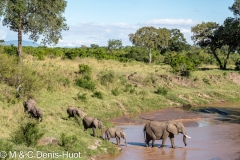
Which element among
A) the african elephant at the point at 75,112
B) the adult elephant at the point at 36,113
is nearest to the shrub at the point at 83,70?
the african elephant at the point at 75,112

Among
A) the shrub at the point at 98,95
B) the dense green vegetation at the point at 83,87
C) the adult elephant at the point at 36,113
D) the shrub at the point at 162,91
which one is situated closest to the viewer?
the dense green vegetation at the point at 83,87

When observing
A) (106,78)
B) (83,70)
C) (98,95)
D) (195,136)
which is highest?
(83,70)

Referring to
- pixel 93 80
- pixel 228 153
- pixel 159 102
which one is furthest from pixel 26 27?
pixel 228 153

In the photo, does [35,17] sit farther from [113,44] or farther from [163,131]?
[113,44]

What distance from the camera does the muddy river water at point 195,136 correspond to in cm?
1650

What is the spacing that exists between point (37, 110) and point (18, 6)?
8.21 metres

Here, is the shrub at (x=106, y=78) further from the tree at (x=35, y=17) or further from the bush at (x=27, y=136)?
the bush at (x=27, y=136)

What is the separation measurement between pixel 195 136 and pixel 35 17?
1225cm

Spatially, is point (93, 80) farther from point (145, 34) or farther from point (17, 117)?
point (145, 34)

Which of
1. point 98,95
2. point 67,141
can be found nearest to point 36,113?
point 67,141

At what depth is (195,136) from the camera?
69.4 ft

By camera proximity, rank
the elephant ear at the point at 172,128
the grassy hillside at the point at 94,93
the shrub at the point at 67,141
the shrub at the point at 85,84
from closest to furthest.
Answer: the shrub at the point at 67,141 → the grassy hillside at the point at 94,93 → the elephant ear at the point at 172,128 → the shrub at the point at 85,84

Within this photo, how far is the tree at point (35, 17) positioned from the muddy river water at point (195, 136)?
23.8 ft

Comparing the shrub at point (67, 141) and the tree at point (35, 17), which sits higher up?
the tree at point (35, 17)
